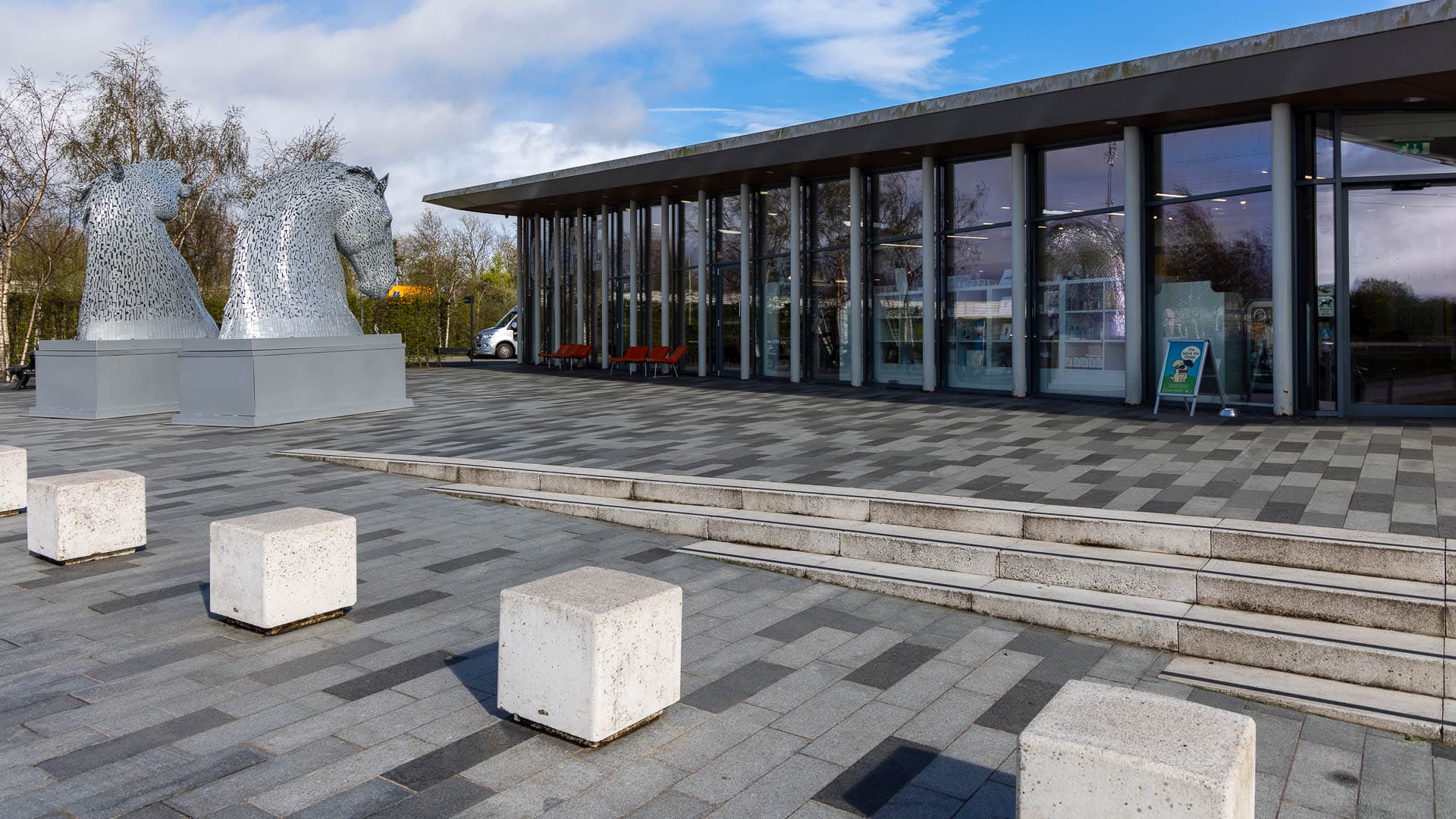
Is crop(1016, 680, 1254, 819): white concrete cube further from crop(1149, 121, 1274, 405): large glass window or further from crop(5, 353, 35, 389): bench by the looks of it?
crop(5, 353, 35, 389): bench

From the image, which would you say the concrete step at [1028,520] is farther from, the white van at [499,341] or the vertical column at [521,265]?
the white van at [499,341]

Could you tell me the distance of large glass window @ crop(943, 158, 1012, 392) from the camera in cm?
1636

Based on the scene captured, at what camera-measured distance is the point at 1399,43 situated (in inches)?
412

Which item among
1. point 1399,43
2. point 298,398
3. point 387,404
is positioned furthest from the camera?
point 387,404

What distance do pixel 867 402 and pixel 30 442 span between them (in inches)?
447

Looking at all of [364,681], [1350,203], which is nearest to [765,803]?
[364,681]

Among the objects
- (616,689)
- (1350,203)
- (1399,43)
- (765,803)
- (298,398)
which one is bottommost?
(765,803)

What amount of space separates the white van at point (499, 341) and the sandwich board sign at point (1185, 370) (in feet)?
90.3

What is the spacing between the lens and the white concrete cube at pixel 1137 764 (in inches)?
102

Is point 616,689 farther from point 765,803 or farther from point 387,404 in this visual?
point 387,404

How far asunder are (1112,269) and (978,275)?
8.11 feet

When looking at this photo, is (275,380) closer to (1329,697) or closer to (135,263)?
(135,263)

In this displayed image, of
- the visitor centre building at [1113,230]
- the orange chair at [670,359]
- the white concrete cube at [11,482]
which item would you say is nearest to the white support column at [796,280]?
the visitor centre building at [1113,230]

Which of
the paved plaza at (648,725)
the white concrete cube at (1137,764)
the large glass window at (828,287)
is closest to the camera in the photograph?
the white concrete cube at (1137,764)
